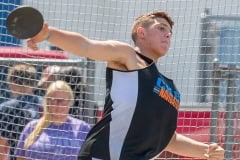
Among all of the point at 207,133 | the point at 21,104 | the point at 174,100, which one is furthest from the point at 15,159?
the point at 174,100

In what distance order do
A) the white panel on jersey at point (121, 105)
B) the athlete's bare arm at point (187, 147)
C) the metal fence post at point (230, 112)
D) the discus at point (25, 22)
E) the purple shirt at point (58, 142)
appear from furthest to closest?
the metal fence post at point (230, 112), the purple shirt at point (58, 142), the athlete's bare arm at point (187, 147), the white panel on jersey at point (121, 105), the discus at point (25, 22)

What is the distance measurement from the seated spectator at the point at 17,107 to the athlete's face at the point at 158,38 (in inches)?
68.5

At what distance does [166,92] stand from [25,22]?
1085mm

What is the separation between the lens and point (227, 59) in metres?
6.23

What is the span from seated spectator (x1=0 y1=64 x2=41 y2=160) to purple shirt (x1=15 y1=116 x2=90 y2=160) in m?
0.15

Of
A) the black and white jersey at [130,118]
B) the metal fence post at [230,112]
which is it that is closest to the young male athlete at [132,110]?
the black and white jersey at [130,118]

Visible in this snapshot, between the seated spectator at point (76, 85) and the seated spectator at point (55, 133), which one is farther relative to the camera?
the seated spectator at point (76, 85)

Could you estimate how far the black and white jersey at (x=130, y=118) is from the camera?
177 inches

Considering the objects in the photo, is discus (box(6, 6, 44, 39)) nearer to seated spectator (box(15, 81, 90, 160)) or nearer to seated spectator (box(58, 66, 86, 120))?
seated spectator (box(15, 81, 90, 160))

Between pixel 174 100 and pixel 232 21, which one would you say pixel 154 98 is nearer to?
pixel 174 100

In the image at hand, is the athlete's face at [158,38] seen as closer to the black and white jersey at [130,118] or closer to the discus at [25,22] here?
the black and white jersey at [130,118]

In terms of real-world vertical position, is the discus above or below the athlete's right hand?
above

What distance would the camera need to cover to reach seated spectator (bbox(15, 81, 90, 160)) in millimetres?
5965

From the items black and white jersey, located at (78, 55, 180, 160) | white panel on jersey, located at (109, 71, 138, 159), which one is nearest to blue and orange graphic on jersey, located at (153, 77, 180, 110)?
black and white jersey, located at (78, 55, 180, 160)
